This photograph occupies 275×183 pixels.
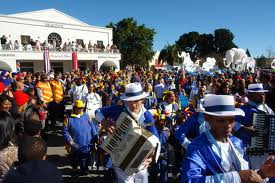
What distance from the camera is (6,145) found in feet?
13.0

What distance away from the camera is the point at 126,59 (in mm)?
55250

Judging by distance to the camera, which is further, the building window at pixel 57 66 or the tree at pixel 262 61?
the tree at pixel 262 61

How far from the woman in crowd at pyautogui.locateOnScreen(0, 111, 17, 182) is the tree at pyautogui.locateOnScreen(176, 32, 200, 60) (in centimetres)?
8699

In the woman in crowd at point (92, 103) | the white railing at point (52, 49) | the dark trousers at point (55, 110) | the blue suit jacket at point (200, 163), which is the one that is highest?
the white railing at point (52, 49)

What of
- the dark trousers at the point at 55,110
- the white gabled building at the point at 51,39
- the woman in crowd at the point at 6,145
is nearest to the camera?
the woman in crowd at the point at 6,145

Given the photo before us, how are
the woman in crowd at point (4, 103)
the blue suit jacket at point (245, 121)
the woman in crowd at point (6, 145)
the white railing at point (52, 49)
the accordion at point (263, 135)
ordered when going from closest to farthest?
the accordion at point (263, 135) → the woman in crowd at point (6, 145) → the blue suit jacket at point (245, 121) → the woman in crowd at point (4, 103) → the white railing at point (52, 49)

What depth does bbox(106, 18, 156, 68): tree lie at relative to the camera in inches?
2161

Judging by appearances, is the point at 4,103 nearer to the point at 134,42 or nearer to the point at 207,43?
the point at 134,42

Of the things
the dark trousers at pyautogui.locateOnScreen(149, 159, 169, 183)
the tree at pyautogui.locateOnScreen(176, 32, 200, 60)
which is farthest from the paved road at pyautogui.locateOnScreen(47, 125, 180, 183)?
the tree at pyautogui.locateOnScreen(176, 32, 200, 60)

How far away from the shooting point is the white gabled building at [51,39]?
115 ft

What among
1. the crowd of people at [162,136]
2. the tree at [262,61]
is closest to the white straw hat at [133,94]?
the crowd of people at [162,136]

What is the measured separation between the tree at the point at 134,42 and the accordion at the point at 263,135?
52.2 m

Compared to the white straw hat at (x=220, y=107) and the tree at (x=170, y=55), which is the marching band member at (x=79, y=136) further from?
the tree at (x=170, y=55)

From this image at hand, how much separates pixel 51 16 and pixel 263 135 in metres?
45.1
